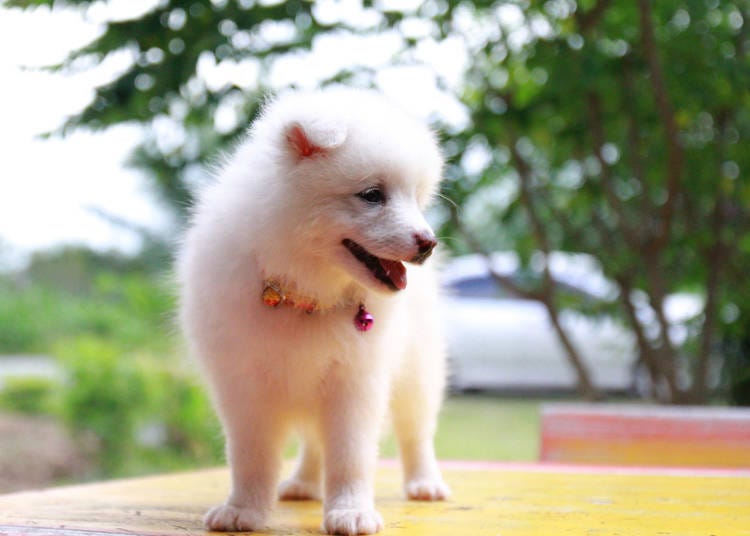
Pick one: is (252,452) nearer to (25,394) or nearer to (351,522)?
(351,522)

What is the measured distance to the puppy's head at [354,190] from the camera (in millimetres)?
1453

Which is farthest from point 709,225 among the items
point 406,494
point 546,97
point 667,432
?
point 406,494

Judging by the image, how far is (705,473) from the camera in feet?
7.81

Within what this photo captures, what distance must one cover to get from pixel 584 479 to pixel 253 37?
1.55 metres

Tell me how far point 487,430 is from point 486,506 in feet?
14.2

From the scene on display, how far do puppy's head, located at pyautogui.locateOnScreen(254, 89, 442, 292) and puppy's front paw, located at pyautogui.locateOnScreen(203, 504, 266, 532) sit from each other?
0.47 metres

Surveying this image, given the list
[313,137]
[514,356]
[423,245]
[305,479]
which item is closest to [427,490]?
[305,479]

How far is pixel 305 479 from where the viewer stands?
2.12 metres

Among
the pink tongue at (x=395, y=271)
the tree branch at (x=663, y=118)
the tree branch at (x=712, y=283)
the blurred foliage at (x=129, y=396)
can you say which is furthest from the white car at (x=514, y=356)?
the pink tongue at (x=395, y=271)

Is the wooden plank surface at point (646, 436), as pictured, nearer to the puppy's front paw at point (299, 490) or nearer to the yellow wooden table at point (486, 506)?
the yellow wooden table at point (486, 506)

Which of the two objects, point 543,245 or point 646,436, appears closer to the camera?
point 646,436

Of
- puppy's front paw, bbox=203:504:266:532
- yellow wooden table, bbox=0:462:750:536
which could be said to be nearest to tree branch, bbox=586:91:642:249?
yellow wooden table, bbox=0:462:750:536

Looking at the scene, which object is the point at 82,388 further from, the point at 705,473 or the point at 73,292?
the point at 705,473

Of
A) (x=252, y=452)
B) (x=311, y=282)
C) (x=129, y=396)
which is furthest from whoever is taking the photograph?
(x=129, y=396)
